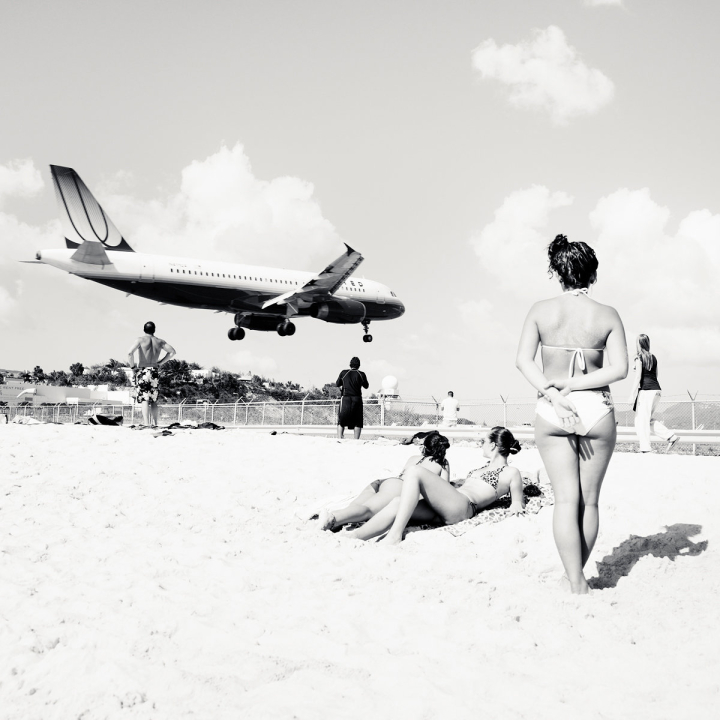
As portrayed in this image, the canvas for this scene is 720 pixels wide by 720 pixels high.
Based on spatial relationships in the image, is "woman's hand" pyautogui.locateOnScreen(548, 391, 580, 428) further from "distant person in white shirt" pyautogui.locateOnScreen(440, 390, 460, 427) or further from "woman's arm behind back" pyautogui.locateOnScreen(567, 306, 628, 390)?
"distant person in white shirt" pyautogui.locateOnScreen(440, 390, 460, 427)

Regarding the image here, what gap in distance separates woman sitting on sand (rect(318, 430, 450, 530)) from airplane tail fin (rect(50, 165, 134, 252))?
91.1ft

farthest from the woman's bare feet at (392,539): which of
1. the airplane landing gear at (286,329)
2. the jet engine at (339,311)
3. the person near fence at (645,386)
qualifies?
the airplane landing gear at (286,329)

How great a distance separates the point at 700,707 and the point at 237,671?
1.73 meters

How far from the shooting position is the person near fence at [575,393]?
3.62 metres

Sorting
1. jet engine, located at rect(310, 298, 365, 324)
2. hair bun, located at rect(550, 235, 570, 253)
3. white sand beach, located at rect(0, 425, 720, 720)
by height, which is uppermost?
jet engine, located at rect(310, 298, 365, 324)

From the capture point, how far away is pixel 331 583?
3.99m

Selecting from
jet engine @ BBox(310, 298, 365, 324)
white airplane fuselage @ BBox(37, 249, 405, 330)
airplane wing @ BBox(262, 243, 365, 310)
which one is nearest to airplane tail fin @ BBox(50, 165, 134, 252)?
white airplane fuselage @ BBox(37, 249, 405, 330)

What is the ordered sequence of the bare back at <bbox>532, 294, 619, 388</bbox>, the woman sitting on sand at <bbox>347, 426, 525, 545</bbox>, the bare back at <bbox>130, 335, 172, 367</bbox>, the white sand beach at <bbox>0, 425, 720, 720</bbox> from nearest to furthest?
the white sand beach at <bbox>0, 425, 720, 720</bbox>
the bare back at <bbox>532, 294, 619, 388</bbox>
the woman sitting on sand at <bbox>347, 426, 525, 545</bbox>
the bare back at <bbox>130, 335, 172, 367</bbox>

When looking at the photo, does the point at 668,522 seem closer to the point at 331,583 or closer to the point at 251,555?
the point at 331,583

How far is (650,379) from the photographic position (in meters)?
9.90

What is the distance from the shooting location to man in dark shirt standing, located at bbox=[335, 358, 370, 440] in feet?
38.4

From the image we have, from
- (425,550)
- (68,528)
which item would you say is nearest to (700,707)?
(425,550)

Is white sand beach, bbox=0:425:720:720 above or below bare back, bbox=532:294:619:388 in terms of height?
below

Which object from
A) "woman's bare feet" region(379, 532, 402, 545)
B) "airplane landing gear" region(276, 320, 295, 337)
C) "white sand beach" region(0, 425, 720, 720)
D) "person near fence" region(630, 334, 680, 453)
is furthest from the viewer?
"airplane landing gear" region(276, 320, 295, 337)
